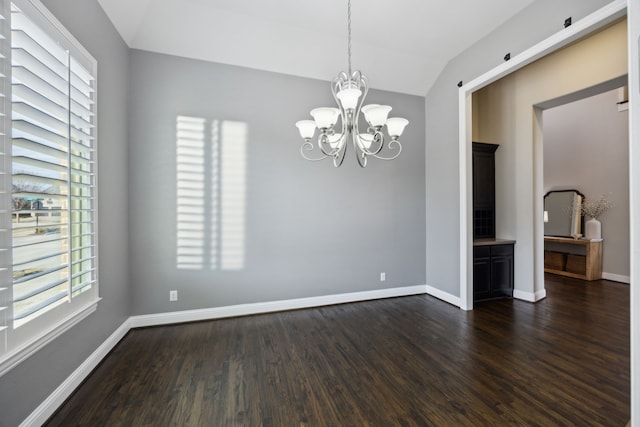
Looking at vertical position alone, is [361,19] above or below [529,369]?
above

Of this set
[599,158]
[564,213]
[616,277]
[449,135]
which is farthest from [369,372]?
[599,158]

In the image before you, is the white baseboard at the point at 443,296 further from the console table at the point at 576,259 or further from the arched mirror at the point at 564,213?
the arched mirror at the point at 564,213

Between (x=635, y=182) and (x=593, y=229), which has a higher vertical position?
(x=635, y=182)

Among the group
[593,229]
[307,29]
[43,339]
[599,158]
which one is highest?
[307,29]

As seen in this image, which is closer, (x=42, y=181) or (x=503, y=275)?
(x=42, y=181)

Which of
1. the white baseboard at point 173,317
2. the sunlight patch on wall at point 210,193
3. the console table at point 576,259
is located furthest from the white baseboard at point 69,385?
the console table at point 576,259

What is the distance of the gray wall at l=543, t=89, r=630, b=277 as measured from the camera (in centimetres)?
480

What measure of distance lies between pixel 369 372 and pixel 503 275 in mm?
3037

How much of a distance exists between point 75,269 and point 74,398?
0.91 metres

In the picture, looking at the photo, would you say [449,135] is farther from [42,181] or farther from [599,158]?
[42,181]

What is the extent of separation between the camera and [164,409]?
5.99ft

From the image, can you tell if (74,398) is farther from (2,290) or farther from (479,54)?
(479,54)

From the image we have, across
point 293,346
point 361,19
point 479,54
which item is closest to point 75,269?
point 293,346

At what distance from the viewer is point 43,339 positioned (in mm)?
1621
